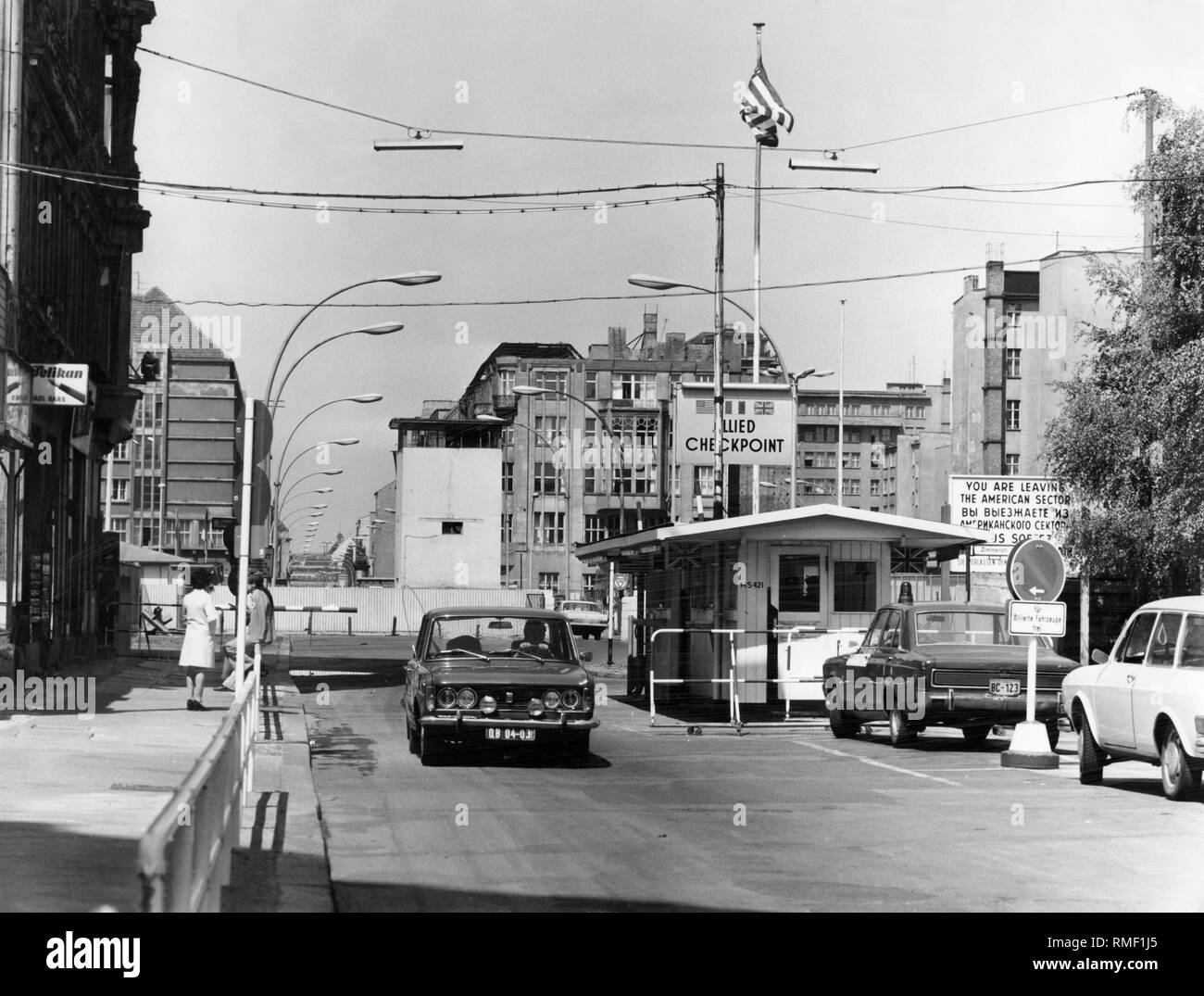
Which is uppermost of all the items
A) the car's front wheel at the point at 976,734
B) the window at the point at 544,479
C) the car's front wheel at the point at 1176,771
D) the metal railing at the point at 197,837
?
the window at the point at 544,479

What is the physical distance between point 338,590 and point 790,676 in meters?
59.4

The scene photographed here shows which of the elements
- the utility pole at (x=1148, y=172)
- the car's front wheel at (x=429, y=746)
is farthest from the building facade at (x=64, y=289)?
the utility pole at (x=1148, y=172)

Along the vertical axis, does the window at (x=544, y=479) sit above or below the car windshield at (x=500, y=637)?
above

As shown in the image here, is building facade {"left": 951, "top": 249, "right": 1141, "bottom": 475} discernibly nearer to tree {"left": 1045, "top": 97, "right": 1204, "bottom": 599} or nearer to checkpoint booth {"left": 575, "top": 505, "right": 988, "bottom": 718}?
tree {"left": 1045, "top": 97, "right": 1204, "bottom": 599}

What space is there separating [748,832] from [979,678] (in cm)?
768

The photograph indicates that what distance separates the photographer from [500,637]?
1784 centimetres

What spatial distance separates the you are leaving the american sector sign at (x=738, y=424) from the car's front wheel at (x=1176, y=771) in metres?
17.3

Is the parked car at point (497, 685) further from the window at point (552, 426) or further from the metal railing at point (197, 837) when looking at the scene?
the window at point (552, 426)

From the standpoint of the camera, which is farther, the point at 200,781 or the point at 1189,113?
the point at 1189,113

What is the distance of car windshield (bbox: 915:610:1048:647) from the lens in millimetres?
20016

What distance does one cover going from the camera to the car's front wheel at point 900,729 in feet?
65.2
